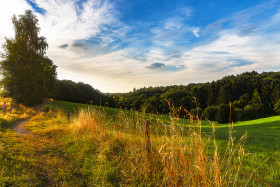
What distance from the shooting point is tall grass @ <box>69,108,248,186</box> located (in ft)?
8.02

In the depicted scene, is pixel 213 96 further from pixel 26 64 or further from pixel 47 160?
pixel 47 160

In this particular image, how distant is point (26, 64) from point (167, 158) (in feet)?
81.6

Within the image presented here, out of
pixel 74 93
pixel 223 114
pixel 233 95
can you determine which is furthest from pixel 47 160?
pixel 233 95

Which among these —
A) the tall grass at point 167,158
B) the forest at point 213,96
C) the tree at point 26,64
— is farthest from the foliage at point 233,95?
the tall grass at point 167,158

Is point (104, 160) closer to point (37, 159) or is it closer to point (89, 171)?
point (89, 171)

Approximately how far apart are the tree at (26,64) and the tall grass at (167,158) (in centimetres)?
2012

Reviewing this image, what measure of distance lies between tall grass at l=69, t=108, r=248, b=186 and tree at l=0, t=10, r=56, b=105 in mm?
20123

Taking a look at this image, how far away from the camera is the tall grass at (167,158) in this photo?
2445 millimetres

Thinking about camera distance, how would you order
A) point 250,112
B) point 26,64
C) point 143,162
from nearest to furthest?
point 143,162 → point 26,64 → point 250,112

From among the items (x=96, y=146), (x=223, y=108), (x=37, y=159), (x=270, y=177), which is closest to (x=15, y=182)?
(x=37, y=159)

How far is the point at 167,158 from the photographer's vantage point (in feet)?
9.48

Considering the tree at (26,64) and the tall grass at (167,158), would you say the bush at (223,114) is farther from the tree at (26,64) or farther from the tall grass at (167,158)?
the tree at (26,64)

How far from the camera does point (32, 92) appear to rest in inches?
876

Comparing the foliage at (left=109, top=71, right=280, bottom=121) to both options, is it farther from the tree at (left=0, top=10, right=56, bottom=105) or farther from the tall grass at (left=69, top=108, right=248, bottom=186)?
the tall grass at (left=69, top=108, right=248, bottom=186)
